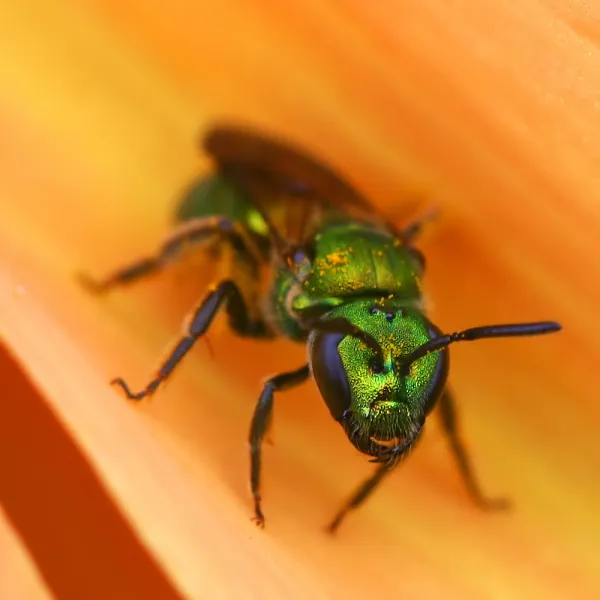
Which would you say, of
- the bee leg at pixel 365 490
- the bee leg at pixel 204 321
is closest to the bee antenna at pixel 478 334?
the bee leg at pixel 365 490

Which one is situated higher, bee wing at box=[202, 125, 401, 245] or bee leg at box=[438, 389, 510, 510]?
bee wing at box=[202, 125, 401, 245]

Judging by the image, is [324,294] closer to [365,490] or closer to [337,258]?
[337,258]

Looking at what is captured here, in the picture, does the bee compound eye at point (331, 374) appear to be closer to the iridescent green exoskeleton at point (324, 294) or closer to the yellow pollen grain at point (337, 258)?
the iridescent green exoskeleton at point (324, 294)

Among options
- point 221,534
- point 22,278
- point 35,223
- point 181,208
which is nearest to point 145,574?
point 221,534

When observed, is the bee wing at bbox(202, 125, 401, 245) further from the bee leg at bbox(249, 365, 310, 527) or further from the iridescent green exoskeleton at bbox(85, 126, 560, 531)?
the bee leg at bbox(249, 365, 310, 527)

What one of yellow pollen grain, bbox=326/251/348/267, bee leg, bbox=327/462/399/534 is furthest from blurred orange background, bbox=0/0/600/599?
yellow pollen grain, bbox=326/251/348/267

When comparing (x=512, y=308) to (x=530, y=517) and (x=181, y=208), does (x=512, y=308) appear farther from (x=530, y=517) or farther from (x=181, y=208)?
(x=181, y=208)
